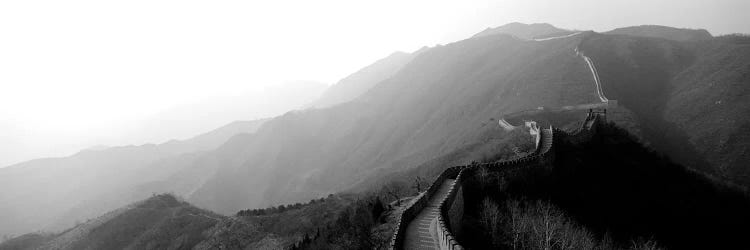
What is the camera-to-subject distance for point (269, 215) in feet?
196

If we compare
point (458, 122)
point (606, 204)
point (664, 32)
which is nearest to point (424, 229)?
point (606, 204)

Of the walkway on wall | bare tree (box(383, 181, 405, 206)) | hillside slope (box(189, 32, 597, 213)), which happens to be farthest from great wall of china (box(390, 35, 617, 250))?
hillside slope (box(189, 32, 597, 213))

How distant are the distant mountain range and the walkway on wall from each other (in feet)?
109

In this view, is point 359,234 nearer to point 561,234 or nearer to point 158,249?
point 561,234

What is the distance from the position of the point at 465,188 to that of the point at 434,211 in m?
5.87

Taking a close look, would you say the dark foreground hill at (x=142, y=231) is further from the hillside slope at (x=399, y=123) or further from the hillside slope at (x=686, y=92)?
the hillside slope at (x=686, y=92)

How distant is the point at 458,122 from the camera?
115500 millimetres

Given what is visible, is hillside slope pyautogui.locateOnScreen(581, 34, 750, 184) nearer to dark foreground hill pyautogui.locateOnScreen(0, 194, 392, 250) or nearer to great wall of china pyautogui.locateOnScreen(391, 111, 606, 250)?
great wall of china pyautogui.locateOnScreen(391, 111, 606, 250)

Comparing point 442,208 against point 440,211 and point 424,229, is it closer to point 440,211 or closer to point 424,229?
point 440,211

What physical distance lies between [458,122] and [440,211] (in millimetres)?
96048

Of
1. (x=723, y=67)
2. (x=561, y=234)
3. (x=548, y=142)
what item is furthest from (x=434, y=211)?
(x=723, y=67)

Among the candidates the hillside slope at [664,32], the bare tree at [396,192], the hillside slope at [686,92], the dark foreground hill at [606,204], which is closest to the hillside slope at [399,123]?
the hillside slope at [686,92]

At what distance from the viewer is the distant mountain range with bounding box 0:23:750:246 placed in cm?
7369

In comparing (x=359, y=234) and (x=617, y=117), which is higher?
(x=359, y=234)
